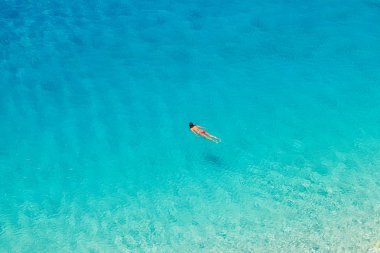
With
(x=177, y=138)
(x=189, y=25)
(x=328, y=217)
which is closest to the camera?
(x=328, y=217)

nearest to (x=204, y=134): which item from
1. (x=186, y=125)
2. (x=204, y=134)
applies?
(x=204, y=134)

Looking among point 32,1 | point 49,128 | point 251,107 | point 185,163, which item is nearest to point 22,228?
point 49,128

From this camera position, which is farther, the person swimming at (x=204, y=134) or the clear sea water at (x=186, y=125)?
the person swimming at (x=204, y=134)

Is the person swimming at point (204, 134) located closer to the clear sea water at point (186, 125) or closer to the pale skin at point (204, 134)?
the pale skin at point (204, 134)

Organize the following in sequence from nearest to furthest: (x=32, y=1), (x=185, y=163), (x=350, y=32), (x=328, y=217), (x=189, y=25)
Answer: (x=328, y=217) → (x=185, y=163) → (x=350, y=32) → (x=189, y=25) → (x=32, y=1)

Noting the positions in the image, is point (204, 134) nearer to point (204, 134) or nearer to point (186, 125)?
point (204, 134)

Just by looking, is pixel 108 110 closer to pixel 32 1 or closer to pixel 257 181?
pixel 257 181

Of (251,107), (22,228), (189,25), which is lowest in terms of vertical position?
(22,228)

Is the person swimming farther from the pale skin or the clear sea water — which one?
the clear sea water

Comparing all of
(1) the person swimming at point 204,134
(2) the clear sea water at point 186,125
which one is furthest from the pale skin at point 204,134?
(2) the clear sea water at point 186,125
